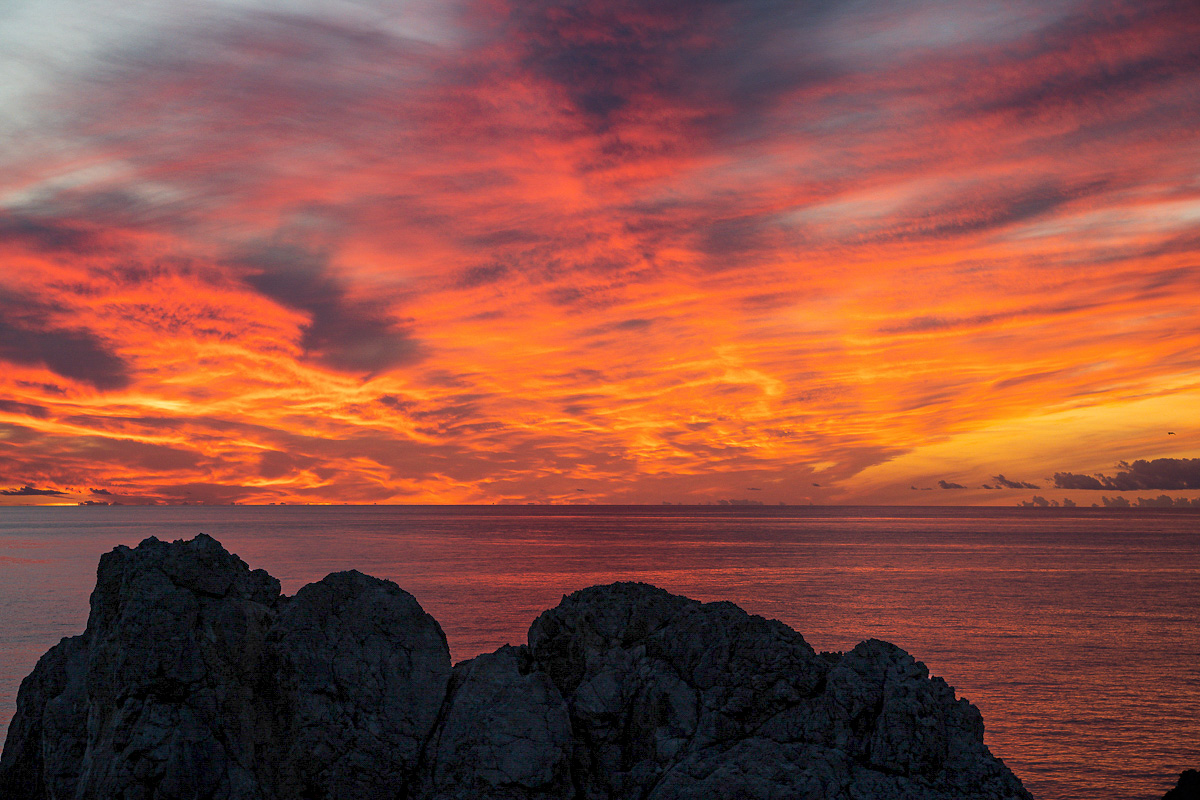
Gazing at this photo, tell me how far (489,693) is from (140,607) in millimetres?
6901

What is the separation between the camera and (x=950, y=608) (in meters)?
75.8

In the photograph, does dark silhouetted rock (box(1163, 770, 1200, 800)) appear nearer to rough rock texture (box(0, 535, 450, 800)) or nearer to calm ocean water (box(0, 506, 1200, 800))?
rough rock texture (box(0, 535, 450, 800))

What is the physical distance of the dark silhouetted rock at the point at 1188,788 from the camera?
44.5 feet

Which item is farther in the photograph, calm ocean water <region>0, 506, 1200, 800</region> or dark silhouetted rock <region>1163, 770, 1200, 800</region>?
calm ocean water <region>0, 506, 1200, 800</region>

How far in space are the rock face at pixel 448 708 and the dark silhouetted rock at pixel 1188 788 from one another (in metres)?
3.90

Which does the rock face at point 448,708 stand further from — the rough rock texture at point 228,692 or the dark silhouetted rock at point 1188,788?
the dark silhouetted rock at point 1188,788

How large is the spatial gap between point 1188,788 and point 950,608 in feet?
221

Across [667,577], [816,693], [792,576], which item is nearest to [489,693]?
[816,693]

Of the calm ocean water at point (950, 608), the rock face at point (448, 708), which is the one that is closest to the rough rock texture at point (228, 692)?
the rock face at point (448, 708)

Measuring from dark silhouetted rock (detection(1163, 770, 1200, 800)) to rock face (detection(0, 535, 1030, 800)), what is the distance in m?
3.90

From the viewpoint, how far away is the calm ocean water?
3606 centimetres

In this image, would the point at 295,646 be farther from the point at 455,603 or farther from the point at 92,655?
the point at 455,603

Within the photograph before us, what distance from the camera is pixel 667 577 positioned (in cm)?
10031

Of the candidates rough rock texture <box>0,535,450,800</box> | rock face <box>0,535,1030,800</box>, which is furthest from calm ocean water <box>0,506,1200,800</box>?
rough rock texture <box>0,535,450,800</box>
